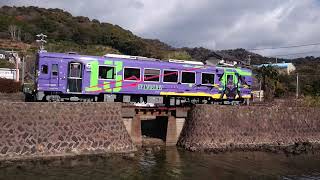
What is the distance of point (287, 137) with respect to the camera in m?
36.8

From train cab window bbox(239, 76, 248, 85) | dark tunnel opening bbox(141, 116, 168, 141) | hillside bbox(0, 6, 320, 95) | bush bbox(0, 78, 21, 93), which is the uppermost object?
hillside bbox(0, 6, 320, 95)

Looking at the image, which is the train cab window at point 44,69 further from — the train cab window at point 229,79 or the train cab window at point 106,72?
the train cab window at point 229,79

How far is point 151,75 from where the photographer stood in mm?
32938

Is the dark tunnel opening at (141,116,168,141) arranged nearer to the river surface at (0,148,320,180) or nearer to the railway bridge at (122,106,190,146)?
the railway bridge at (122,106,190,146)

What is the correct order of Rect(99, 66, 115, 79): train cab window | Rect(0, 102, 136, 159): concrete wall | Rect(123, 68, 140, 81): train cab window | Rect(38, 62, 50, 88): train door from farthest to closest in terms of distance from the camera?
Rect(123, 68, 140, 81): train cab window
Rect(99, 66, 115, 79): train cab window
Rect(38, 62, 50, 88): train door
Rect(0, 102, 136, 159): concrete wall

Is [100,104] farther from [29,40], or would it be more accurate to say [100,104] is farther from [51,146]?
[29,40]

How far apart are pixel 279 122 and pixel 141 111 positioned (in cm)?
1264

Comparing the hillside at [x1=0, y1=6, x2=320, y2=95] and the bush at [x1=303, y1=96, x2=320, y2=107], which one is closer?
the bush at [x1=303, y1=96, x2=320, y2=107]

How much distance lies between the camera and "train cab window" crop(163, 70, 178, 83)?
110ft

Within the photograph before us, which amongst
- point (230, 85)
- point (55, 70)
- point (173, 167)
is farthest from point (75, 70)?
point (230, 85)

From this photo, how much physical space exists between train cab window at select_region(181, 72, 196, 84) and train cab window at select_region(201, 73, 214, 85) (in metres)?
0.86

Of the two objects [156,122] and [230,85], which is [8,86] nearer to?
[156,122]

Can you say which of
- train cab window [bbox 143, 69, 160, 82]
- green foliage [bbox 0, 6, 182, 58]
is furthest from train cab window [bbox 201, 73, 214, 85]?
green foliage [bbox 0, 6, 182, 58]

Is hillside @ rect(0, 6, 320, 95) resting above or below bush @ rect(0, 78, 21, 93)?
above
